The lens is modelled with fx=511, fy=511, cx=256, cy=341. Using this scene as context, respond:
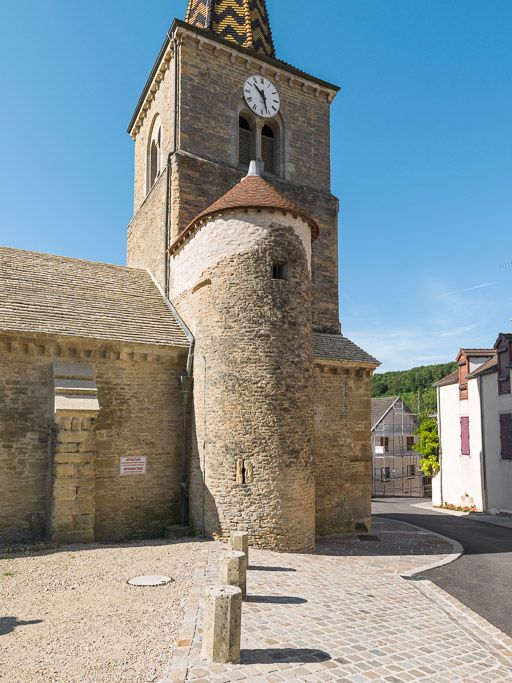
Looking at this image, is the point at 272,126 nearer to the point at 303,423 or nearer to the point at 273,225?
the point at 273,225

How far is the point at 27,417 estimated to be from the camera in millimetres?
12414

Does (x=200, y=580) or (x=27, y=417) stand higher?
(x=27, y=417)

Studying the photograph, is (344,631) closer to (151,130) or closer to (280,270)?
(280,270)

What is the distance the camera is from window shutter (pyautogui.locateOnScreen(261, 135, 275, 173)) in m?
19.4

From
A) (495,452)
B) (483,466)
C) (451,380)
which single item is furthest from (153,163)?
(483,466)

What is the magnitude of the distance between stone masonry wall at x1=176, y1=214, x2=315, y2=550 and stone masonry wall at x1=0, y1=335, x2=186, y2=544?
102 cm

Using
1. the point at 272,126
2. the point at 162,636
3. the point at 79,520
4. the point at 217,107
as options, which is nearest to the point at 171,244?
the point at 217,107

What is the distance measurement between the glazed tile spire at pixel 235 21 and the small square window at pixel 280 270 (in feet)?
35.2

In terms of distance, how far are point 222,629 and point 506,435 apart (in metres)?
19.6

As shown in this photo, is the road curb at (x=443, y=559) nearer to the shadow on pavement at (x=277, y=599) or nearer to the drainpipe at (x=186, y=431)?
the shadow on pavement at (x=277, y=599)

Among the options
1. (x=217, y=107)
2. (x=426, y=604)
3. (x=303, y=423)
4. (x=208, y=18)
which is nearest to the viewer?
(x=426, y=604)

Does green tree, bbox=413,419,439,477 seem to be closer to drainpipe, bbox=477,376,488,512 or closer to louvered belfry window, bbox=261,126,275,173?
drainpipe, bbox=477,376,488,512

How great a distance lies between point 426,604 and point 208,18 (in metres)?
20.7

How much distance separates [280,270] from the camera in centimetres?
1347
